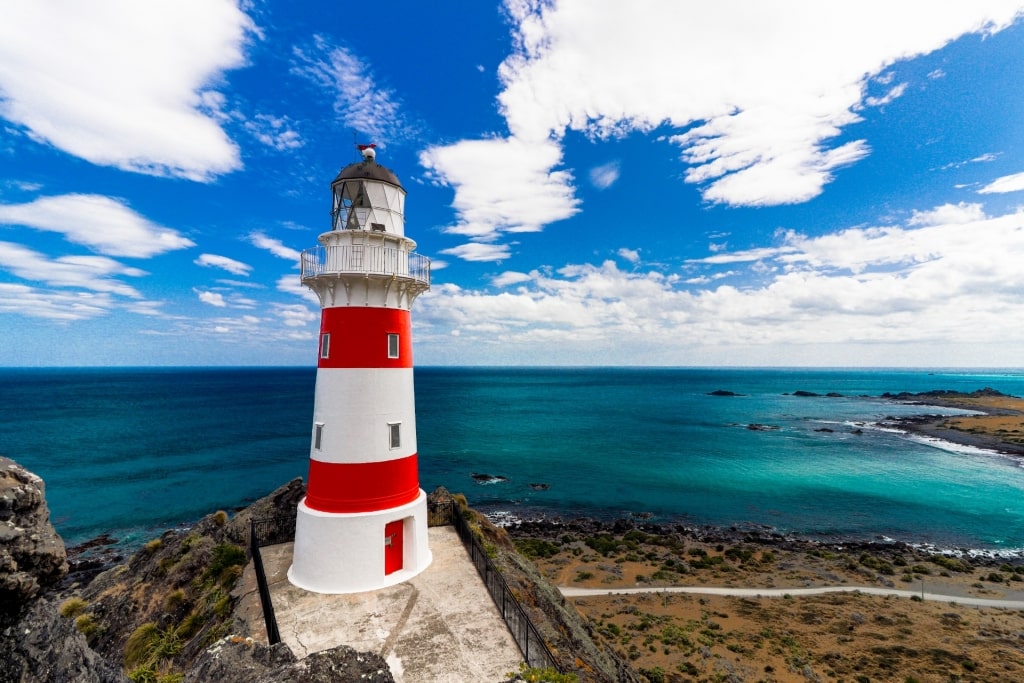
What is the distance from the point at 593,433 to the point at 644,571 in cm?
3771

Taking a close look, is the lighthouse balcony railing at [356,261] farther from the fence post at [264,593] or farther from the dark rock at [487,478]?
the dark rock at [487,478]

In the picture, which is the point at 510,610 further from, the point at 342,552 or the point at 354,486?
the point at 354,486

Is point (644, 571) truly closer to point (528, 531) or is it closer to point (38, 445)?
point (528, 531)

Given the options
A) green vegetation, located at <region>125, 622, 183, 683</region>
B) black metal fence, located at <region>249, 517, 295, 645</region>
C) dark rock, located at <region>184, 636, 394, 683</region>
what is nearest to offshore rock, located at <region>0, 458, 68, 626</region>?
dark rock, located at <region>184, 636, 394, 683</region>

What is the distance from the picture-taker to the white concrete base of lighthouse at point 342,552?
11.3m

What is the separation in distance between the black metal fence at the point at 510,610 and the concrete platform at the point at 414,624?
17cm

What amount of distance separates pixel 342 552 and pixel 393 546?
1.60 m

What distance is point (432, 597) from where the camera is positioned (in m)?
11.1

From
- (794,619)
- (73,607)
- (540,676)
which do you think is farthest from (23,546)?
(794,619)

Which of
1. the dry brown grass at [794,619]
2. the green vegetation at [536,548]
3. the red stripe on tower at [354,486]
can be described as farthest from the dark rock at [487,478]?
the red stripe on tower at [354,486]

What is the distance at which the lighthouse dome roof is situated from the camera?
11844 millimetres

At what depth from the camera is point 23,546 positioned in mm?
3902

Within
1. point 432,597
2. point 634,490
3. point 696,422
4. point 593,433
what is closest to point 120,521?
point 432,597

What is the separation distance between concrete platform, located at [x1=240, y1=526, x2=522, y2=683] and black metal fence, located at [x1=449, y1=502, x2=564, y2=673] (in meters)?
0.17
